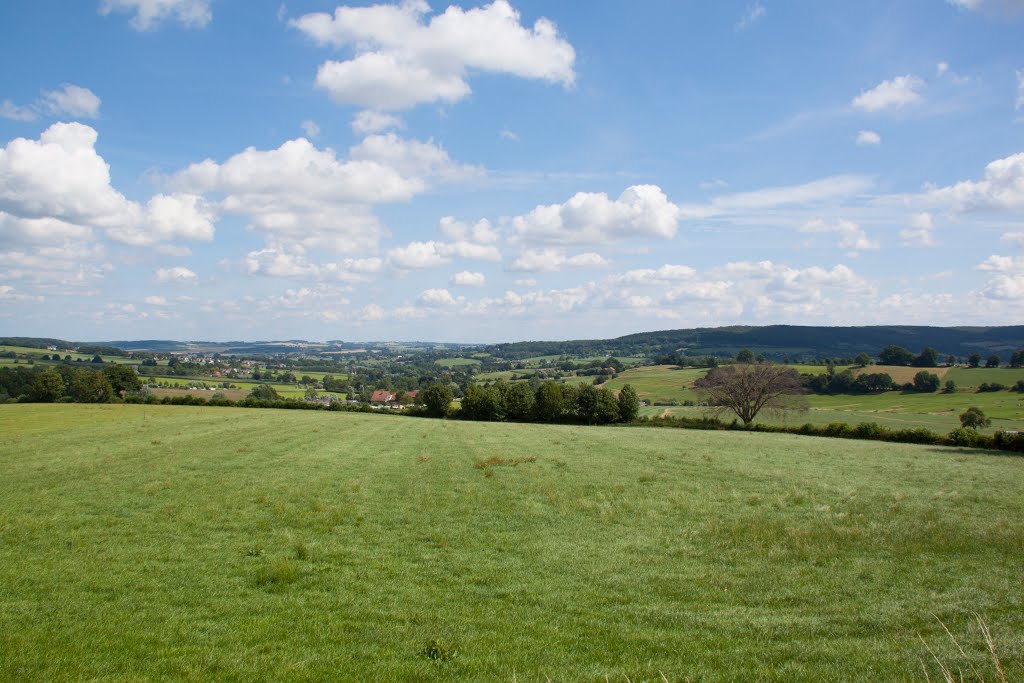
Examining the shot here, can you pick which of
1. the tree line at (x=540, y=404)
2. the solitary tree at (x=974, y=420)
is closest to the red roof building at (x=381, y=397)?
the tree line at (x=540, y=404)

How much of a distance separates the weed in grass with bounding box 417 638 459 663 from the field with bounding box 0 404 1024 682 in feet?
0.13

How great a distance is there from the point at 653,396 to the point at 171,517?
11630cm

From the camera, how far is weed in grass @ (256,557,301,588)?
1108cm

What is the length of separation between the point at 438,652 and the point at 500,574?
3.85 m

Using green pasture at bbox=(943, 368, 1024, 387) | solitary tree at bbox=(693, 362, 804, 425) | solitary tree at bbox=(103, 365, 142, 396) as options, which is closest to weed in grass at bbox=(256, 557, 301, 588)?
solitary tree at bbox=(693, 362, 804, 425)

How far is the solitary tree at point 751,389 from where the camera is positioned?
2616 inches

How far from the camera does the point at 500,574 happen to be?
38.7 ft

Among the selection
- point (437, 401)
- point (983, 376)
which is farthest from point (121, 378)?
point (983, 376)

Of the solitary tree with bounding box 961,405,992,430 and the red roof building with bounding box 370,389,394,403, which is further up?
the solitary tree with bounding box 961,405,992,430

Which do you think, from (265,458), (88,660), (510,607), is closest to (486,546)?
(510,607)

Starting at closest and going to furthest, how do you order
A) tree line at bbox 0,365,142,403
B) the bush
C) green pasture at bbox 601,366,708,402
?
the bush, tree line at bbox 0,365,142,403, green pasture at bbox 601,366,708,402

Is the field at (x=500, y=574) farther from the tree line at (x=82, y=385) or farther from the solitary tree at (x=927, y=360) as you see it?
the solitary tree at (x=927, y=360)

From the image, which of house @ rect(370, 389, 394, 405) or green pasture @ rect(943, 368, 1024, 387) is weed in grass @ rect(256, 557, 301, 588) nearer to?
house @ rect(370, 389, 394, 405)

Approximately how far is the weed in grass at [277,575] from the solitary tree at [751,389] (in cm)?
6387
